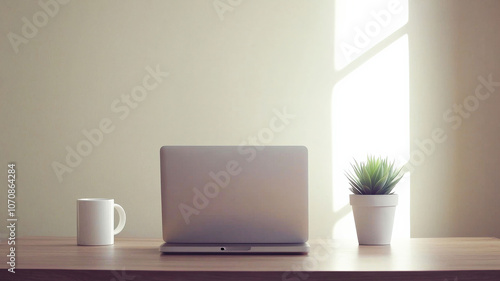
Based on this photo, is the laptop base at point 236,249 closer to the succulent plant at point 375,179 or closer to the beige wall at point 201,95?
the succulent plant at point 375,179

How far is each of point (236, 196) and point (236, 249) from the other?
0.45 feet

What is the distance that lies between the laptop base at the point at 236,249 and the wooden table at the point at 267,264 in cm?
3

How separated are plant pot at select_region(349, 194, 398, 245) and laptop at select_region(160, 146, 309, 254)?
284mm

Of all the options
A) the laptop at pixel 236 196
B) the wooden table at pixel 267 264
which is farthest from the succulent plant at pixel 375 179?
the laptop at pixel 236 196

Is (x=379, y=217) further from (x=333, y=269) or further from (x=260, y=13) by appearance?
(x=260, y=13)

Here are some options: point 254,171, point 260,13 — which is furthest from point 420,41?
point 254,171

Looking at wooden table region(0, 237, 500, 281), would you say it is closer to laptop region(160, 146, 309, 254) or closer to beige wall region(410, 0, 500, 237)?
laptop region(160, 146, 309, 254)

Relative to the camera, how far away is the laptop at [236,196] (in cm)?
152

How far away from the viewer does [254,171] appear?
1524 millimetres

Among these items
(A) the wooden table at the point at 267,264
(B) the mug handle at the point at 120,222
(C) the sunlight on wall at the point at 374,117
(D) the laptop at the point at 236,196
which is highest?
(C) the sunlight on wall at the point at 374,117

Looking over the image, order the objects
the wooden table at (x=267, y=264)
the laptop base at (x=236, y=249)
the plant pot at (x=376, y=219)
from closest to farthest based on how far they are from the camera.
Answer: the wooden table at (x=267, y=264), the laptop base at (x=236, y=249), the plant pot at (x=376, y=219)

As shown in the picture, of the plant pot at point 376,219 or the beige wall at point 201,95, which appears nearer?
the plant pot at point 376,219

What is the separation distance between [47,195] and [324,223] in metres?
1.36

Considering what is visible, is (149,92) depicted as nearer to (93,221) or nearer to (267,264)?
(93,221)
